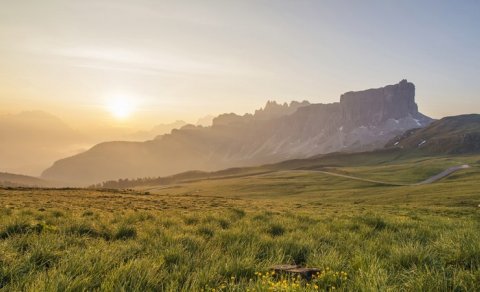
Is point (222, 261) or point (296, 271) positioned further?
point (222, 261)

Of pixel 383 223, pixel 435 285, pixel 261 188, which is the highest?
pixel 435 285

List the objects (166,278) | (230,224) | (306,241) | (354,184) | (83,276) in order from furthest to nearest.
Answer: (354,184) < (230,224) < (306,241) < (166,278) < (83,276)

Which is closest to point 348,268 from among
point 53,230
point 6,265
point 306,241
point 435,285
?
point 435,285

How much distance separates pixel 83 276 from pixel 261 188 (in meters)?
161

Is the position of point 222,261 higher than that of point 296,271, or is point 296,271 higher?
point 222,261

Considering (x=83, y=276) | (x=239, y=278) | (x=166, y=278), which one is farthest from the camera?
(x=239, y=278)

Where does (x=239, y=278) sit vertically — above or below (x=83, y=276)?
below

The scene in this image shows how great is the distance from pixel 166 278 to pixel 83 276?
4.45ft

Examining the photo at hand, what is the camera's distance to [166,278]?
634 cm

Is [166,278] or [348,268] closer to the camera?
[166,278]

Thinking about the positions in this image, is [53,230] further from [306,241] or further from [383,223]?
[383,223]

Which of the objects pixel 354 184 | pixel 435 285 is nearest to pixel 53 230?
pixel 435 285

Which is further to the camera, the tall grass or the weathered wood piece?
the weathered wood piece

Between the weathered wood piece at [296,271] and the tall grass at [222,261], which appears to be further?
the weathered wood piece at [296,271]
